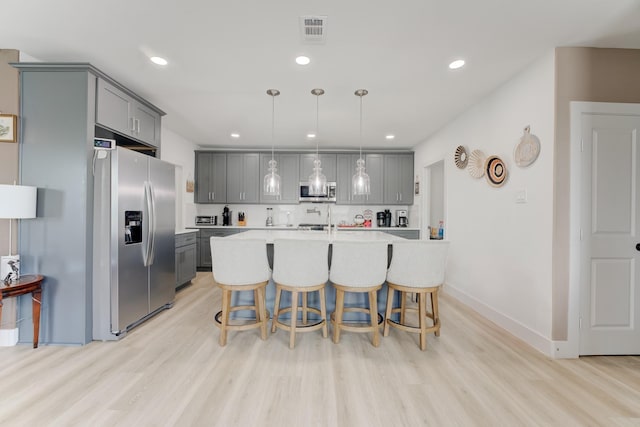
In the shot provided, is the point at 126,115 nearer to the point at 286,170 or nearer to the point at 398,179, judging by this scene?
the point at 286,170

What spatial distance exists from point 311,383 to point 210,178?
4669mm

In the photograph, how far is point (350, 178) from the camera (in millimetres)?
5695

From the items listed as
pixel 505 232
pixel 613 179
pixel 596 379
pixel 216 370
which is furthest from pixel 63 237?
pixel 613 179

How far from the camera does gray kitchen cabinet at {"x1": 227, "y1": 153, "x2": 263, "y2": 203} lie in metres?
5.64

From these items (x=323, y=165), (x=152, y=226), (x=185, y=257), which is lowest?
(x=185, y=257)

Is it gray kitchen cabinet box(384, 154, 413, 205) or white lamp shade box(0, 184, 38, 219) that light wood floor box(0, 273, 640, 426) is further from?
gray kitchen cabinet box(384, 154, 413, 205)

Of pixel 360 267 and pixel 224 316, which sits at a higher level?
pixel 360 267

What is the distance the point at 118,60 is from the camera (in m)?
2.48

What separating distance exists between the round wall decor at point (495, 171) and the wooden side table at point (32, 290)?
170 inches

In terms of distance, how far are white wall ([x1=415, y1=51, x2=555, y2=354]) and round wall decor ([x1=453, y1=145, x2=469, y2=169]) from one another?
0.08 meters

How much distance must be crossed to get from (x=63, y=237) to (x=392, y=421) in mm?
2969

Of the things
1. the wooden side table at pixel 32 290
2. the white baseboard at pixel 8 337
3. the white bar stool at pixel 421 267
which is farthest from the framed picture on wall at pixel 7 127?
the white bar stool at pixel 421 267

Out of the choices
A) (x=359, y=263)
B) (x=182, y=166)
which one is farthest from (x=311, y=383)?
(x=182, y=166)

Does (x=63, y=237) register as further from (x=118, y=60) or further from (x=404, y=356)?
(x=404, y=356)
